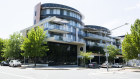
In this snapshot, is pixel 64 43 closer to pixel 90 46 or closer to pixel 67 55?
pixel 67 55

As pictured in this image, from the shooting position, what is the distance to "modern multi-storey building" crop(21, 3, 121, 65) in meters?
33.9

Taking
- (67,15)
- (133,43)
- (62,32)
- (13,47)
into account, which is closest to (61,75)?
(133,43)

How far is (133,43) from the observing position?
79.6 ft

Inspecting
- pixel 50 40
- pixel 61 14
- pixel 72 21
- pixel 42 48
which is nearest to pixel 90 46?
pixel 72 21

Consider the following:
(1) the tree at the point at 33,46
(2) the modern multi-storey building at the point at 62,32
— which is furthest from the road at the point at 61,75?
(2) the modern multi-storey building at the point at 62,32

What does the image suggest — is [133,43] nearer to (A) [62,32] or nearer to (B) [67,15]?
(A) [62,32]

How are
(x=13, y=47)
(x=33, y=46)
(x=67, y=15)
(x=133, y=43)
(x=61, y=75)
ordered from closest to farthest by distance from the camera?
(x=61, y=75)
(x=133, y=43)
(x=33, y=46)
(x=13, y=47)
(x=67, y=15)

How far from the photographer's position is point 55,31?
35375mm

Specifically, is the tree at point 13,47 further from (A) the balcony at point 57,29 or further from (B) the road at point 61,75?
(B) the road at point 61,75

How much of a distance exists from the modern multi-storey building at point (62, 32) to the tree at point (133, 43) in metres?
5.38

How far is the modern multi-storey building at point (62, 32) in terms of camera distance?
3394 cm

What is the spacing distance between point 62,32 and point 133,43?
59.3 feet

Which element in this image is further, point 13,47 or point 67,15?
point 67,15

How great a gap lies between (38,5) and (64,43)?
49.7 feet
